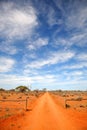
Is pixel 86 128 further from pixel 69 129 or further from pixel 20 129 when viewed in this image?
pixel 20 129

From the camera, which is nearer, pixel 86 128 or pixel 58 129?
pixel 58 129

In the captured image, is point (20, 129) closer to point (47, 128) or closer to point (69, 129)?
point (47, 128)

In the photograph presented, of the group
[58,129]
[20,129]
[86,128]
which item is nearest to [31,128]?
[20,129]

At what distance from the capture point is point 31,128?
441 inches

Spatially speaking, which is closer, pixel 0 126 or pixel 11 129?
pixel 11 129

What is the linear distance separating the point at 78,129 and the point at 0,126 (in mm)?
5363

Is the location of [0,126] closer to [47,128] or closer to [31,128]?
[31,128]

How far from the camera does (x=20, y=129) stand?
11.2 metres

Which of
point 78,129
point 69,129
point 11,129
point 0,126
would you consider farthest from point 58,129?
point 0,126

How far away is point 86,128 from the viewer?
11.8 m

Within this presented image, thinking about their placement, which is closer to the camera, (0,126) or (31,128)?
(31,128)

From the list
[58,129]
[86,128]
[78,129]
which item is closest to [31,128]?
[58,129]

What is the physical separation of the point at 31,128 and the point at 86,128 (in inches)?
147

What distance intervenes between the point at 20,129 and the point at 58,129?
2.45 m
